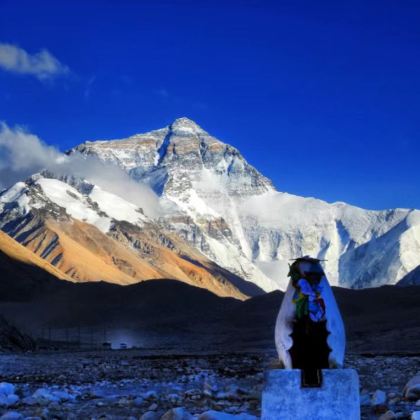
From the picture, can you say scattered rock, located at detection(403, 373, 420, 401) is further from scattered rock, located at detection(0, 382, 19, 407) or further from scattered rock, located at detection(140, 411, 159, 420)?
scattered rock, located at detection(0, 382, 19, 407)

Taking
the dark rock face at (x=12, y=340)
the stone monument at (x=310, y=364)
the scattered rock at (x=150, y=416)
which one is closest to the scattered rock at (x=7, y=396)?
the scattered rock at (x=150, y=416)

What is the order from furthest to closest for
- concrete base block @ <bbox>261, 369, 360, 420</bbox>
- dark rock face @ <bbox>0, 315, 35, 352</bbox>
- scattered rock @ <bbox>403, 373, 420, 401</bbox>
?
dark rock face @ <bbox>0, 315, 35, 352</bbox>
scattered rock @ <bbox>403, 373, 420, 401</bbox>
concrete base block @ <bbox>261, 369, 360, 420</bbox>

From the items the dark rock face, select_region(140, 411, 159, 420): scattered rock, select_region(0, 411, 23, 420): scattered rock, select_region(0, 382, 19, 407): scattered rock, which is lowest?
select_region(140, 411, 159, 420): scattered rock

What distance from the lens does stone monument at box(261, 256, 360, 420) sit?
6184mm

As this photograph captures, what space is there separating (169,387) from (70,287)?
108 meters

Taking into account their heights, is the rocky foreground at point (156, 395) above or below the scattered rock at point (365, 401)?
above

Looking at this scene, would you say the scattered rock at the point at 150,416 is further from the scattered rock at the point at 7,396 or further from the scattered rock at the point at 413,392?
the scattered rock at the point at 413,392

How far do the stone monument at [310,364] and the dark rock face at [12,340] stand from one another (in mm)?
33843

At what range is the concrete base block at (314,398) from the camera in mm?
6164

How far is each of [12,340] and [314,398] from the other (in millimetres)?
38783

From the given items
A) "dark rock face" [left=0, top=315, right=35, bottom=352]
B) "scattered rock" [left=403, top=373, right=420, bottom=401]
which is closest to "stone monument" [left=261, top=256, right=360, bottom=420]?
"scattered rock" [left=403, top=373, right=420, bottom=401]

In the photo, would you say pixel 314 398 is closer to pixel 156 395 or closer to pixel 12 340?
pixel 156 395

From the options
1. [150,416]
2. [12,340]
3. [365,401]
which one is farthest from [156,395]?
[12,340]

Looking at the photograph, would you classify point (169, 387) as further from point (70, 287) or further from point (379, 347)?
point (70, 287)
